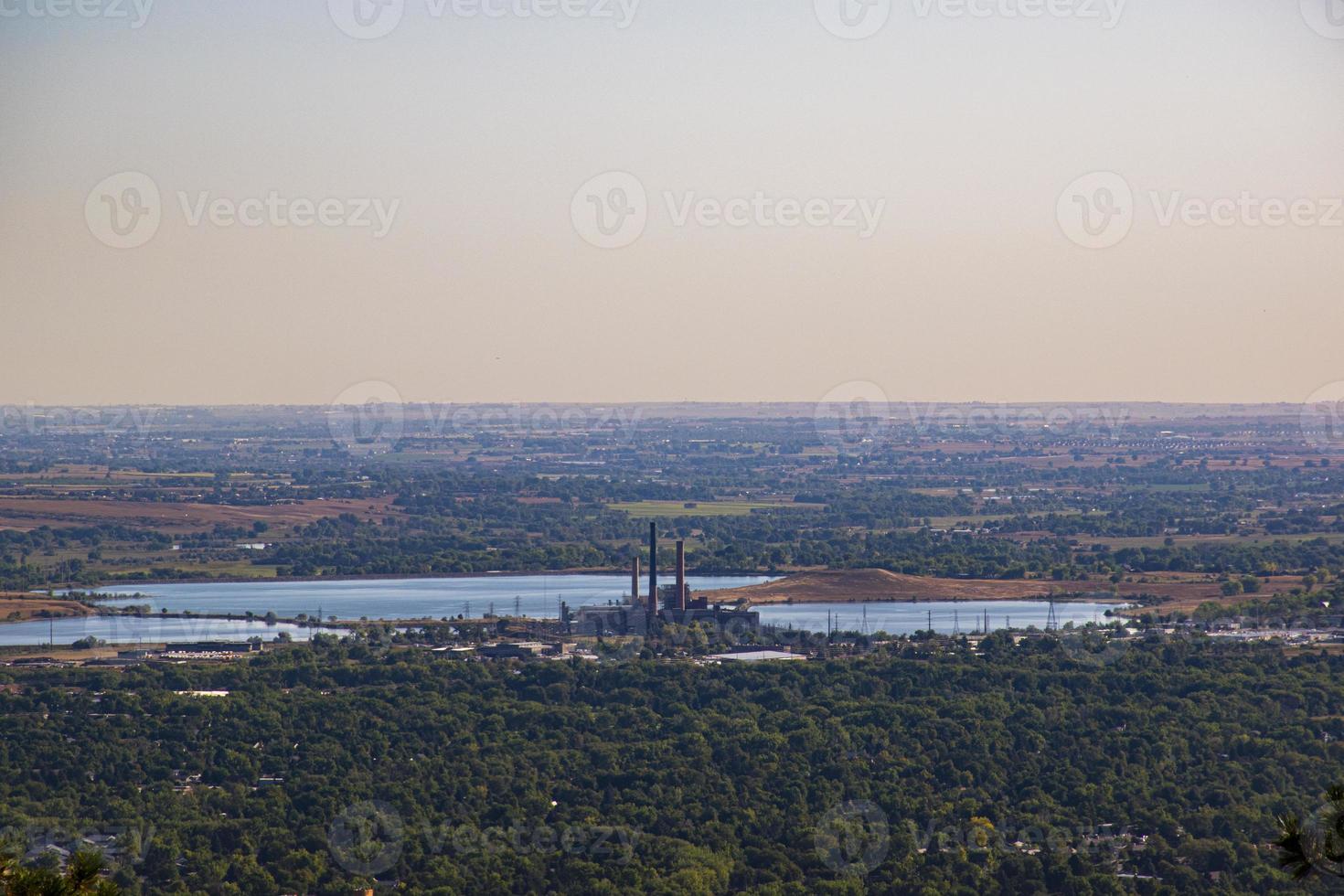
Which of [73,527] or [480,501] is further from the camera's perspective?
[480,501]

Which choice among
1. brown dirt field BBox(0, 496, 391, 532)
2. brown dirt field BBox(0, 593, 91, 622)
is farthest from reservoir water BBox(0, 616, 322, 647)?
brown dirt field BBox(0, 496, 391, 532)

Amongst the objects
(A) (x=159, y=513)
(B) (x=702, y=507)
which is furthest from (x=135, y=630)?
(B) (x=702, y=507)

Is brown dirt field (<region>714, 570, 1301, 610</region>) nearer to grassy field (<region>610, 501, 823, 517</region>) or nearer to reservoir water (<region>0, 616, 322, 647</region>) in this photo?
reservoir water (<region>0, 616, 322, 647</region>)

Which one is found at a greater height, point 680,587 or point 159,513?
point 159,513

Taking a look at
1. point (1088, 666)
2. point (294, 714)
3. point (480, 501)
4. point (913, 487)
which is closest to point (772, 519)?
point (480, 501)

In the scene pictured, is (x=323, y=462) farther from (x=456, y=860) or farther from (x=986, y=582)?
(x=456, y=860)

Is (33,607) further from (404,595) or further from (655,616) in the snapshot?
(655,616)
